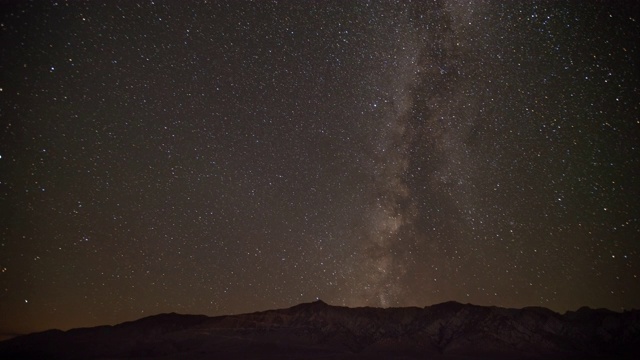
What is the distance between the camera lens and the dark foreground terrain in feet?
260

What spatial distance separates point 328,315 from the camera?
324ft

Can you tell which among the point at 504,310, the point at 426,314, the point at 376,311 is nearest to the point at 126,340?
the point at 376,311

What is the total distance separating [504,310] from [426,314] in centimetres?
1351

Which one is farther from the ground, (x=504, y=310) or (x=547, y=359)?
(x=504, y=310)

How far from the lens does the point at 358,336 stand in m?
90.9

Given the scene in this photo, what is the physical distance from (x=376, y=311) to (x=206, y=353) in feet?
114

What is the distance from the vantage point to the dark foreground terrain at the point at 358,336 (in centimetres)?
7931

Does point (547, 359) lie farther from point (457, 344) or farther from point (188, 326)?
point (188, 326)

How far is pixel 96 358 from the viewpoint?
7731 cm

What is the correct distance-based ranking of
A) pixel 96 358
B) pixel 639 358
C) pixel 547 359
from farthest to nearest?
pixel 96 358 < pixel 547 359 < pixel 639 358

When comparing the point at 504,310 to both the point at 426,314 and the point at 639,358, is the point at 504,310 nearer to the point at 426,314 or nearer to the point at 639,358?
the point at 426,314

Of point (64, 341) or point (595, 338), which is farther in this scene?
point (64, 341)

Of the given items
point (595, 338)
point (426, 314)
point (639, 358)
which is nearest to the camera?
point (639, 358)

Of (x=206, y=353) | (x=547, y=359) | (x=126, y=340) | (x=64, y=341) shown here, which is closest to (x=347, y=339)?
(x=206, y=353)
